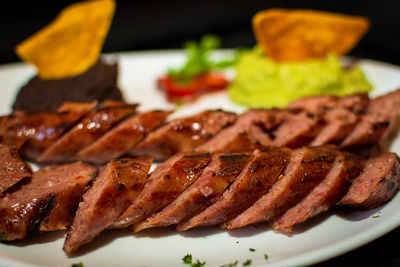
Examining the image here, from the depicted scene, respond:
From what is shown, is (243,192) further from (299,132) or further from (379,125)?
(379,125)

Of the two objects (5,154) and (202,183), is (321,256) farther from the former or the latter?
(5,154)

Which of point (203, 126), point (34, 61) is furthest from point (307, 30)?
point (34, 61)

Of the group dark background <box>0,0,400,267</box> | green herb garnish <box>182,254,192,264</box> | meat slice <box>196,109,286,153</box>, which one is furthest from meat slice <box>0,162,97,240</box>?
dark background <box>0,0,400,267</box>

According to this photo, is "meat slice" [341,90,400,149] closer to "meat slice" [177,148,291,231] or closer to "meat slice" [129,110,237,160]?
"meat slice" [177,148,291,231]

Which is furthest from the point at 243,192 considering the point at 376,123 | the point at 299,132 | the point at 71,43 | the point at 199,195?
the point at 71,43

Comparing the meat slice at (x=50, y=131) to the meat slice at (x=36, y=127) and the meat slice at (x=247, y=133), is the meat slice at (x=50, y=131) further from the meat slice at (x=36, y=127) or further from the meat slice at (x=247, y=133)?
the meat slice at (x=247, y=133)
